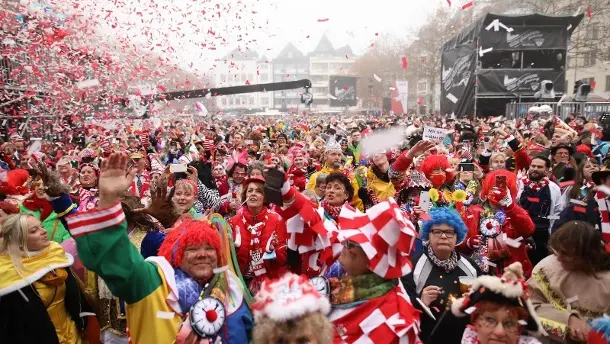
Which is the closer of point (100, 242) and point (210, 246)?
point (100, 242)

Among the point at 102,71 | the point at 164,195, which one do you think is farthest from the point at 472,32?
the point at 164,195

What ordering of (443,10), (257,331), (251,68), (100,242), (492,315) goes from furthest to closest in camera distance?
(251,68), (443,10), (492,315), (257,331), (100,242)

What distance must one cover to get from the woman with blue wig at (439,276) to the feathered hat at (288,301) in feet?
3.95

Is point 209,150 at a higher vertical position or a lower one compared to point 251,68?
lower

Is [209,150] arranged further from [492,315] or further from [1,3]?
[1,3]

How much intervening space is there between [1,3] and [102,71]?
4478 millimetres

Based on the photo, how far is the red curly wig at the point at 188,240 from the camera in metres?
2.92

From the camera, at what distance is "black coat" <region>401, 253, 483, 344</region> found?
3.39 metres

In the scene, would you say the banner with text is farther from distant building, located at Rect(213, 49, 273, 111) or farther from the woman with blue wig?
distant building, located at Rect(213, 49, 273, 111)

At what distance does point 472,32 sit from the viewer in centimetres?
2558

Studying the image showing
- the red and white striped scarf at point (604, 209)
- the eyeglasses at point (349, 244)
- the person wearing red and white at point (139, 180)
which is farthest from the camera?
the person wearing red and white at point (139, 180)

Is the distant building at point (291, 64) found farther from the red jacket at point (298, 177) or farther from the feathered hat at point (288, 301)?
the feathered hat at point (288, 301)

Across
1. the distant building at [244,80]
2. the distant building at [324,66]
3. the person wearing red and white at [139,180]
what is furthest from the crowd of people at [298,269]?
the distant building at [244,80]

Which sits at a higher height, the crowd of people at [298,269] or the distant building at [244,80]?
the distant building at [244,80]
